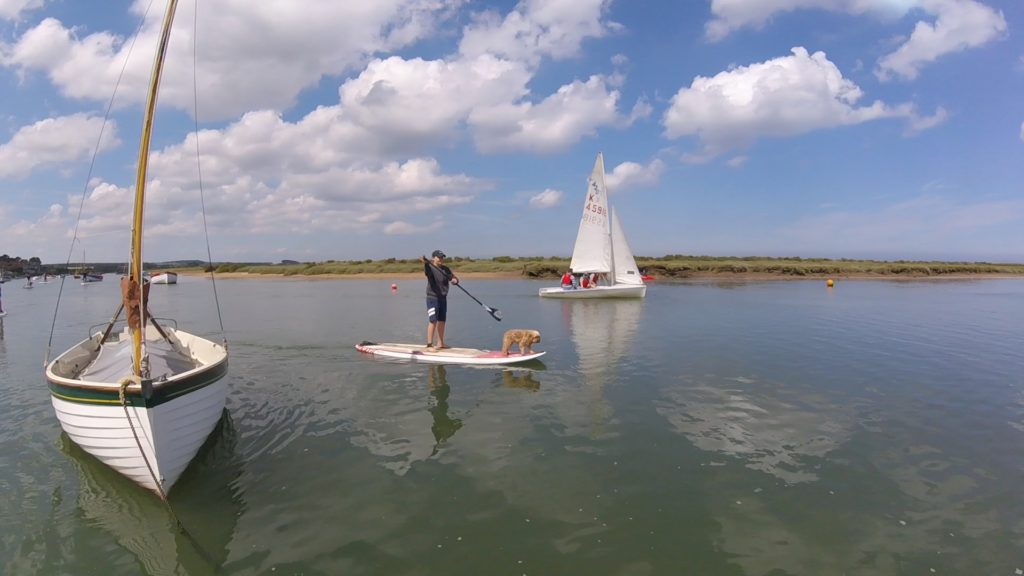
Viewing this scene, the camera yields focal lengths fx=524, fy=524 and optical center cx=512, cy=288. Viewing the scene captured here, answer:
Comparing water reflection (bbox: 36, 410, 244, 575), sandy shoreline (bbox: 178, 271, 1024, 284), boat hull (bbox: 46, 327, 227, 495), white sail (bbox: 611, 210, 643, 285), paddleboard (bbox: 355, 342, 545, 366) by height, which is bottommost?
water reflection (bbox: 36, 410, 244, 575)

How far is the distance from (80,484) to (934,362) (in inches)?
879

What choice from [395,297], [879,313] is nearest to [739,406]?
[879,313]

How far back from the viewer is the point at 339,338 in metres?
22.3

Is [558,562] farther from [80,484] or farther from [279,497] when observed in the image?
[80,484]

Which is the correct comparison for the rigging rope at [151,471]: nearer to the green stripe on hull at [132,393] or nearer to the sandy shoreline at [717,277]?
the green stripe on hull at [132,393]

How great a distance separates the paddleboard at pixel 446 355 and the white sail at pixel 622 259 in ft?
83.7

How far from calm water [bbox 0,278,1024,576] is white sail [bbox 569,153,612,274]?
2427cm

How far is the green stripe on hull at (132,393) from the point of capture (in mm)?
7336

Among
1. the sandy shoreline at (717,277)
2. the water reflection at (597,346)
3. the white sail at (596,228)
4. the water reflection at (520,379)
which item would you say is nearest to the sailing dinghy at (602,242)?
the white sail at (596,228)

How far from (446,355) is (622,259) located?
1076 inches

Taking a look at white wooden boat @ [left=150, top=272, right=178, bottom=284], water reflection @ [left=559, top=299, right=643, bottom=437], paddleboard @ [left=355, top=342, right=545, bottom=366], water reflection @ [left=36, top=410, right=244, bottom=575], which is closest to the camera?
water reflection @ [left=36, top=410, right=244, bottom=575]

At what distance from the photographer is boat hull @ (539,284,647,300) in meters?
38.8

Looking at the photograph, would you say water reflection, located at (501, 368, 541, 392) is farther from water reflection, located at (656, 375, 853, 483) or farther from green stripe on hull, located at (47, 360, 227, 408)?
green stripe on hull, located at (47, 360, 227, 408)

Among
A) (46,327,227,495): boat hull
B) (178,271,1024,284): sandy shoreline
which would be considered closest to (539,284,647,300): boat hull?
(178,271,1024,284): sandy shoreline
